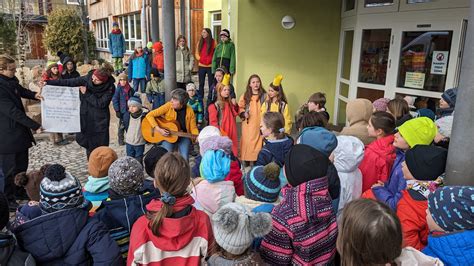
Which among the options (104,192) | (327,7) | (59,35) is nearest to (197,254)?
(104,192)

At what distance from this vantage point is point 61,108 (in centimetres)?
571

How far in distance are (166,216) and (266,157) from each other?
1663 millimetres

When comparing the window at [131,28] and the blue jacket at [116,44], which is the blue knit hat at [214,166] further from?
the window at [131,28]

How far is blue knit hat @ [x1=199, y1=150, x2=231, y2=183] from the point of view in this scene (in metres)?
2.72

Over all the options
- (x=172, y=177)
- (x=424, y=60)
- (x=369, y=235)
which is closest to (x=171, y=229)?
(x=172, y=177)

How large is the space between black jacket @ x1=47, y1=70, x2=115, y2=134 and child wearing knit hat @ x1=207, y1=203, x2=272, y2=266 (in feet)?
12.9

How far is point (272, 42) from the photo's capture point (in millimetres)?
8023

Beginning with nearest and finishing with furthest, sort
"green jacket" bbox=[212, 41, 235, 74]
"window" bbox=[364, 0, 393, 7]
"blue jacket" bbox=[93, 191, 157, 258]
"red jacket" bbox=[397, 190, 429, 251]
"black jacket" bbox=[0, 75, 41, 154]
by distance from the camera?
"red jacket" bbox=[397, 190, 429, 251] < "blue jacket" bbox=[93, 191, 157, 258] < "black jacket" bbox=[0, 75, 41, 154] < "window" bbox=[364, 0, 393, 7] < "green jacket" bbox=[212, 41, 235, 74]

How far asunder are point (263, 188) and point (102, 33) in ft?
95.1

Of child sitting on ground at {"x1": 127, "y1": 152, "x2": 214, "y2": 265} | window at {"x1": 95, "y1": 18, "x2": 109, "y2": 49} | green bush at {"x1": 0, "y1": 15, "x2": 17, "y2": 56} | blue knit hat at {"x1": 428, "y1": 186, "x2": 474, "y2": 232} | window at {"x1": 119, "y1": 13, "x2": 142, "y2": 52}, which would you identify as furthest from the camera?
window at {"x1": 95, "y1": 18, "x2": 109, "y2": 49}

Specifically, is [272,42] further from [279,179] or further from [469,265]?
[469,265]

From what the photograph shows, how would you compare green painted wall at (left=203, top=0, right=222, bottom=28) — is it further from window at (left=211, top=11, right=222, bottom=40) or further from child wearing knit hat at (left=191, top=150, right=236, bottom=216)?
child wearing knit hat at (left=191, top=150, right=236, bottom=216)

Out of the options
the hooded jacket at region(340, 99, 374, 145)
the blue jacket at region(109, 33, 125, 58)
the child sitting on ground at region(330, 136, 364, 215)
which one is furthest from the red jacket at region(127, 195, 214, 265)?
the blue jacket at region(109, 33, 125, 58)

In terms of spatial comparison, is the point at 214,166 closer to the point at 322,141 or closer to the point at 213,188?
the point at 213,188
